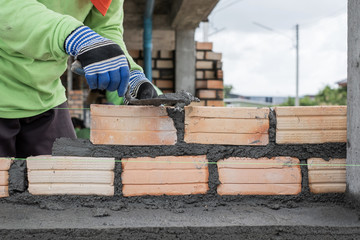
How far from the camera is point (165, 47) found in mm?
7211

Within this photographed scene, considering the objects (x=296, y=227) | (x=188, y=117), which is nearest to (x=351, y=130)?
(x=296, y=227)

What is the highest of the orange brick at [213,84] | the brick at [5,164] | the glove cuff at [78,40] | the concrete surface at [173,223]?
the orange brick at [213,84]

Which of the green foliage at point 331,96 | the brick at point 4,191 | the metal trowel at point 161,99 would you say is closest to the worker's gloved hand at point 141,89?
the metal trowel at point 161,99

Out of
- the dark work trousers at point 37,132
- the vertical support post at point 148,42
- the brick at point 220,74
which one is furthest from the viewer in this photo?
the brick at point 220,74

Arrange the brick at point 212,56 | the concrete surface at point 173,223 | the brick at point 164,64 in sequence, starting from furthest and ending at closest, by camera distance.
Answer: the brick at point 164,64
the brick at point 212,56
the concrete surface at point 173,223

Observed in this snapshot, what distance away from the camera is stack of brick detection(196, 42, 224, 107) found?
5641 millimetres

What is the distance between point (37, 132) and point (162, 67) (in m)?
3.93

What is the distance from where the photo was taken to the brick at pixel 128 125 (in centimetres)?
156

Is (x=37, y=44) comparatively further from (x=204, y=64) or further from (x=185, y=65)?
(x=204, y=64)

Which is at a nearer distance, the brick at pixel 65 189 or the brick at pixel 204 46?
the brick at pixel 65 189

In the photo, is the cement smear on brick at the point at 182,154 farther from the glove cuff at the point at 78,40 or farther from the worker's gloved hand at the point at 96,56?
the glove cuff at the point at 78,40

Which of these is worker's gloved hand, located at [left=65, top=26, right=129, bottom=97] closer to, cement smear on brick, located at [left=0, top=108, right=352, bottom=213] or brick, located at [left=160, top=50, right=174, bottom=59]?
cement smear on brick, located at [left=0, top=108, right=352, bottom=213]

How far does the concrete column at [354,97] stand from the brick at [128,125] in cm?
76

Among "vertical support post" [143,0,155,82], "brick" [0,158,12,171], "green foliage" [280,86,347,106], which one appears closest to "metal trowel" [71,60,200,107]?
"brick" [0,158,12,171]
